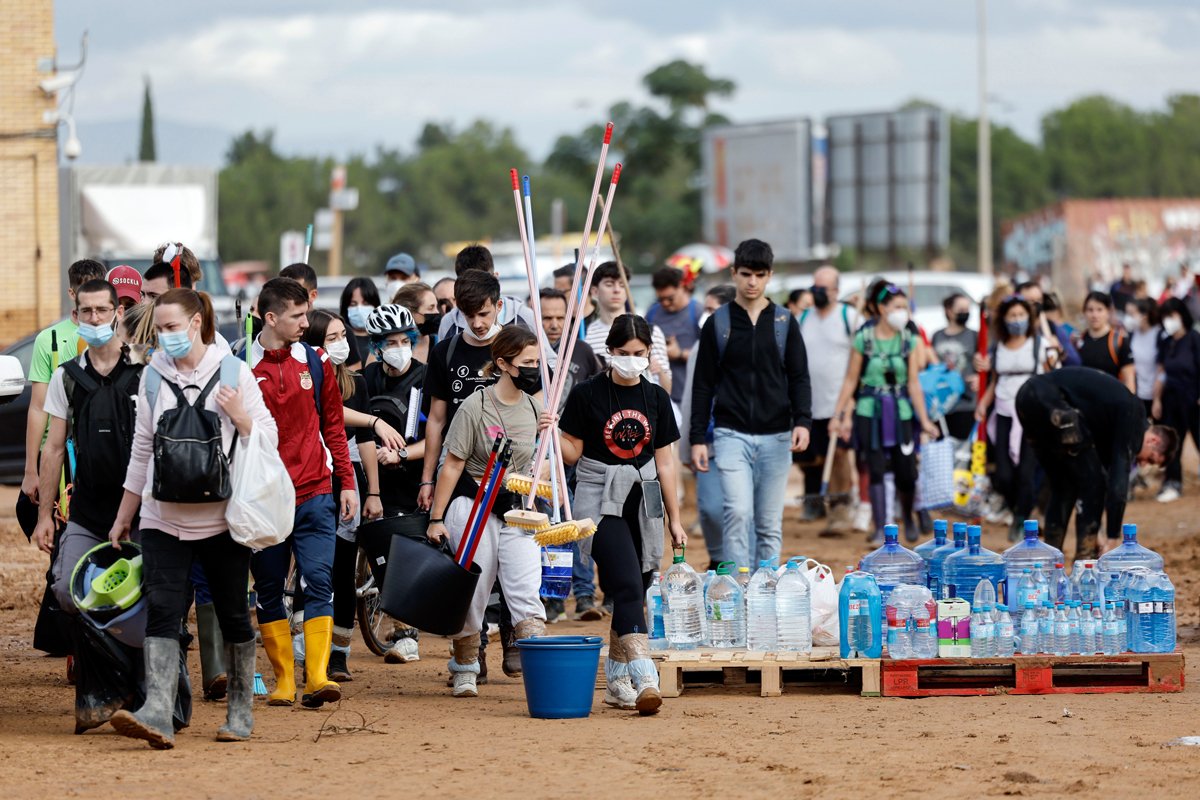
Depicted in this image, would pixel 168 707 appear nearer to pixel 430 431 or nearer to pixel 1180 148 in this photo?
pixel 430 431

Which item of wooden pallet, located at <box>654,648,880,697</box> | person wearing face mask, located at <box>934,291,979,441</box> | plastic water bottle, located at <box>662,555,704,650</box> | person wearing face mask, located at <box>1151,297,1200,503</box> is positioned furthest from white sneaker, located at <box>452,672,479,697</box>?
person wearing face mask, located at <box>1151,297,1200,503</box>

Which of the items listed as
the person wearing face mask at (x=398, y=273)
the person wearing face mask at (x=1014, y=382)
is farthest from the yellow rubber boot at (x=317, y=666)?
the person wearing face mask at (x=1014, y=382)

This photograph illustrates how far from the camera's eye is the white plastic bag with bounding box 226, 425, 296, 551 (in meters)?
7.24

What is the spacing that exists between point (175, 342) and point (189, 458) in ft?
1.55

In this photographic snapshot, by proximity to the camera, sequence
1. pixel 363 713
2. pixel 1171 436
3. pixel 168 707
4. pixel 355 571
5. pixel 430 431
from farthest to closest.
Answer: pixel 1171 436 → pixel 355 571 → pixel 430 431 → pixel 363 713 → pixel 168 707

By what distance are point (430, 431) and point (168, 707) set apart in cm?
207

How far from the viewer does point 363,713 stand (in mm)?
8336

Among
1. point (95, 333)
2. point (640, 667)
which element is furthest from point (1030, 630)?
point (95, 333)

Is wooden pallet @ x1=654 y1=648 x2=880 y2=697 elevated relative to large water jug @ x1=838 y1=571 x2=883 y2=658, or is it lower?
lower

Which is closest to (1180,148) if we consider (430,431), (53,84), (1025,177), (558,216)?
(1025,177)

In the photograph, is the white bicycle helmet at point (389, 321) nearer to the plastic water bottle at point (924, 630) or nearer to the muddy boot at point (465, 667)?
the muddy boot at point (465, 667)

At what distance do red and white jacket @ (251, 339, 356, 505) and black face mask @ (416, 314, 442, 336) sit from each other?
2234mm

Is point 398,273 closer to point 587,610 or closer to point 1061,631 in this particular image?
point 587,610

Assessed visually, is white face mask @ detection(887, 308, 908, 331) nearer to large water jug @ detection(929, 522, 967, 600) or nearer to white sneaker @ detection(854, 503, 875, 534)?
white sneaker @ detection(854, 503, 875, 534)
